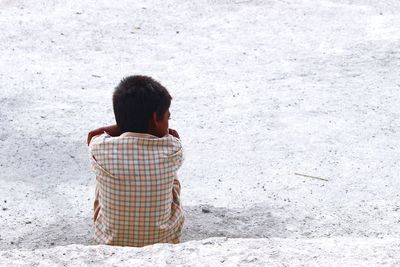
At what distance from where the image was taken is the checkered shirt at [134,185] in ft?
11.1

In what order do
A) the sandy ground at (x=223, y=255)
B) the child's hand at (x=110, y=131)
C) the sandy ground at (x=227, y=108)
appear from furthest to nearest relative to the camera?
the sandy ground at (x=227, y=108) → the child's hand at (x=110, y=131) → the sandy ground at (x=223, y=255)

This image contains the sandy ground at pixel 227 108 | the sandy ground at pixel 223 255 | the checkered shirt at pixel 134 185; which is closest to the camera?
the sandy ground at pixel 223 255

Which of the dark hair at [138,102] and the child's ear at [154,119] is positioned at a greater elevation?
the dark hair at [138,102]

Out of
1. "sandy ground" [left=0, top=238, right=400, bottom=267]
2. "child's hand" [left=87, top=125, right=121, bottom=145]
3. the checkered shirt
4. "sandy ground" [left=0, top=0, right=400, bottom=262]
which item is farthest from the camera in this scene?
"sandy ground" [left=0, top=0, right=400, bottom=262]

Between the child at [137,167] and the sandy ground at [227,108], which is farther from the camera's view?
the sandy ground at [227,108]

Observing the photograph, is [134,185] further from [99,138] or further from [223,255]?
[223,255]

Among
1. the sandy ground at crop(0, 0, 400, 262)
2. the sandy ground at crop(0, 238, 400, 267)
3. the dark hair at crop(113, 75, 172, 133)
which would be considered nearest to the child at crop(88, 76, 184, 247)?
the dark hair at crop(113, 75, 172, 133)

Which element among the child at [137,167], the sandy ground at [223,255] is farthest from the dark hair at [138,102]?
the sandy ground at [223,255]

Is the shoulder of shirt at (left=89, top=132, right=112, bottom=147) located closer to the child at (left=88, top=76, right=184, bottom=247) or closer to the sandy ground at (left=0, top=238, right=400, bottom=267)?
the child at (left=88, top=76, right=184, bottom=247)

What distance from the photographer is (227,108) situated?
5.35 meters

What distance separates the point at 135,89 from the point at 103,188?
45 centimetres

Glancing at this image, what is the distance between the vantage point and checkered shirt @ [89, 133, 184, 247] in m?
3.38

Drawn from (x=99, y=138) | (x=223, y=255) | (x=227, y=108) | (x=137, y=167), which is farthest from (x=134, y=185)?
(x=227, y=108)

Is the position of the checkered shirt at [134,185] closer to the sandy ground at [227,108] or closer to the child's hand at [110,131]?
the child's hand at [110,131]
